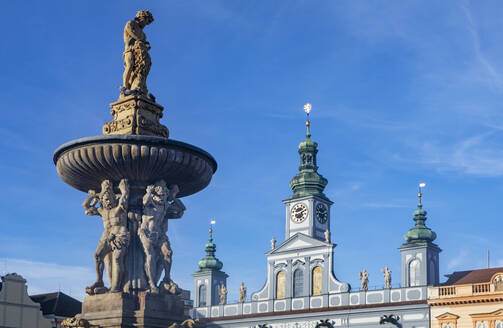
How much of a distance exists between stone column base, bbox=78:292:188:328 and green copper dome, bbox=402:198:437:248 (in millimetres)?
49362

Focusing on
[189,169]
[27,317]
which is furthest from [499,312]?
[189,169]

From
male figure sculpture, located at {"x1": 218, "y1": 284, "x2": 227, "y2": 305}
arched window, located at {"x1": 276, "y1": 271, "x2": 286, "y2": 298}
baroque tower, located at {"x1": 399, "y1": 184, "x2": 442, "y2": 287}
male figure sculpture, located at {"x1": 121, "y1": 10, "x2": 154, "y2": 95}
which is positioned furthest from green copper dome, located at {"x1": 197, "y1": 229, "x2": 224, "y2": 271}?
male figure sculpture, located at {"x1": 121, "y1": 10, "x2": 154, "y2": 95}

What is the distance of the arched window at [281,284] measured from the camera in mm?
66188

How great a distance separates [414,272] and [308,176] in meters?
11.6

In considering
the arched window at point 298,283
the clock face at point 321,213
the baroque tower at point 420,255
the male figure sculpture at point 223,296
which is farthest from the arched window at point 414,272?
the male figure sculpture at point 223,296

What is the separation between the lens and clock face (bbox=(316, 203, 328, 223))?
6762 cm

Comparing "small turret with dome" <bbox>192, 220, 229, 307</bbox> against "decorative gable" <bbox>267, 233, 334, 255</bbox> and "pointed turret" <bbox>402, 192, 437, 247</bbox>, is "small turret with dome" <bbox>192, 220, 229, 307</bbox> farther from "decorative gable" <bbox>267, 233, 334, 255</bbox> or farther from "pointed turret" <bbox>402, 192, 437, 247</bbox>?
"pointed turret" <bbox>402, 192, 437, 247</bbox>

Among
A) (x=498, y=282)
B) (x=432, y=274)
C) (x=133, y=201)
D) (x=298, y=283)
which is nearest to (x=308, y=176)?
(x=298, y=283)

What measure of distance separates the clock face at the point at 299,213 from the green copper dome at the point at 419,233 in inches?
312

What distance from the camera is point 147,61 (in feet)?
61.4

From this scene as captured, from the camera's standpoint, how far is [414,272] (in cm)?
6350

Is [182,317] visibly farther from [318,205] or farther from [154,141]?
[318,205]

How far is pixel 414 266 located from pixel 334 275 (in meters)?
5.90

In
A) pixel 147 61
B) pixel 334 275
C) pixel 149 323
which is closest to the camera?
pixel 149 323
